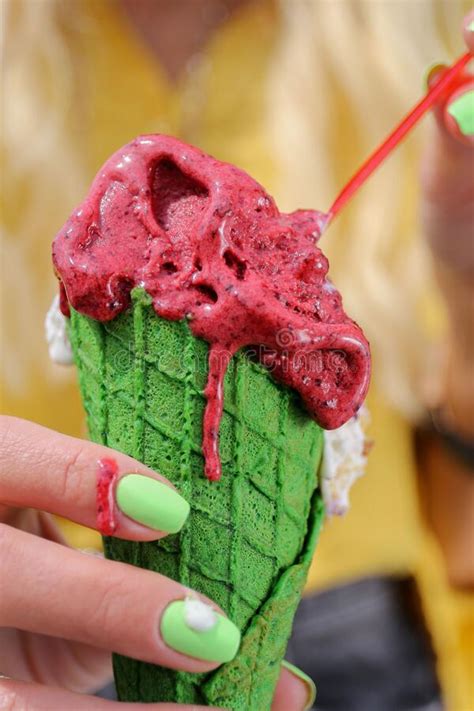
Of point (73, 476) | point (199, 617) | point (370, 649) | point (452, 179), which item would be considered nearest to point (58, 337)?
point (73, 476)

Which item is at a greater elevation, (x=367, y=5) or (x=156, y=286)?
(x=367, y=5)

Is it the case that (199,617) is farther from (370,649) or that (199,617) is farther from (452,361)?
(452,361)

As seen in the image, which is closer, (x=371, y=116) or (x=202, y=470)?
(x=202, y=470)

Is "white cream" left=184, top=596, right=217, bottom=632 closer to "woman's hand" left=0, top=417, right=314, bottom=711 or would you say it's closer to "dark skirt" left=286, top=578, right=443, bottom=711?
"woman's hand" left=0, top=417, right=314, bottom=711

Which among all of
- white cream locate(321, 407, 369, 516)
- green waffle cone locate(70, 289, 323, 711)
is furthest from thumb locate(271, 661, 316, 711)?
white cream locate(321, 407, 369, 516)

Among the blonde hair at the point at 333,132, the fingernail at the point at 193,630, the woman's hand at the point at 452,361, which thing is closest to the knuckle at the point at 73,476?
the fingernail at the point at 193,630

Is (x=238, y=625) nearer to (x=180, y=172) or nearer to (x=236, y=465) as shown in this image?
(x=236, y=465)

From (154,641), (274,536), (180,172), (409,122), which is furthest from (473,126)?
(154,641)
